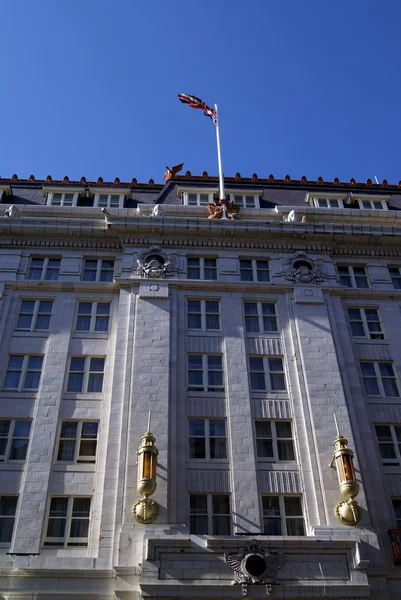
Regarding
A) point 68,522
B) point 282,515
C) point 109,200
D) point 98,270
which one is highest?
point 109,200

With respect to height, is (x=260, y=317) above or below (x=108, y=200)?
below

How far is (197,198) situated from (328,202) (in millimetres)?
8967

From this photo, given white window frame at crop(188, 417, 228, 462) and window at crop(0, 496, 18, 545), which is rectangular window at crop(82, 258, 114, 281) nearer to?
white window frame at crop(188, 417, 228, 462)

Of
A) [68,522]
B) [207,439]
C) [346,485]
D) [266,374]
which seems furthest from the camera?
[266,374]

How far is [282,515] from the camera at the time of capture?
2381cm

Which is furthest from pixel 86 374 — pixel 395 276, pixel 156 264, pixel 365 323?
pixel 395 276

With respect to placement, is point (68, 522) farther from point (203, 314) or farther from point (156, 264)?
point (156, 264)

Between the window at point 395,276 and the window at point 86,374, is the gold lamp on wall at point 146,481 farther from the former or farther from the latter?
the window at point 395,276

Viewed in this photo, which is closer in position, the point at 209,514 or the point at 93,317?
the point at 209,514

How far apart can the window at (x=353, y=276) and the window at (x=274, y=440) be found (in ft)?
34.3

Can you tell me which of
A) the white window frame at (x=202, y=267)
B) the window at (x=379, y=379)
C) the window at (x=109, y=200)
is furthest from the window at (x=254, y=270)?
the window at (x=109, y=200)

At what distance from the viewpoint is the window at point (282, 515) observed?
23.4 m

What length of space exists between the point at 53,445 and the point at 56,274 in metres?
10.7

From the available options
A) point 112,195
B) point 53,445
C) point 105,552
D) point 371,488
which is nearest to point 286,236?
point 112,195
